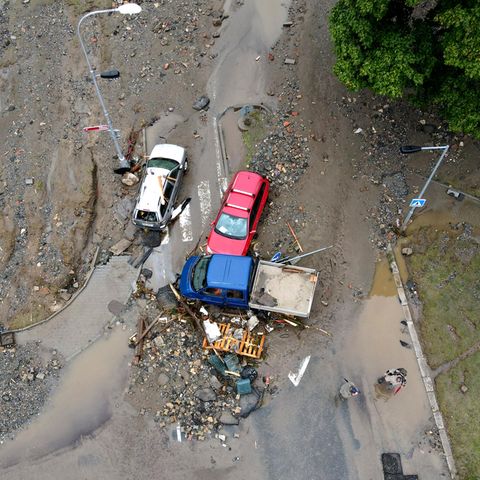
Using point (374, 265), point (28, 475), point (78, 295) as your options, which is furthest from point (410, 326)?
point (28, 475)

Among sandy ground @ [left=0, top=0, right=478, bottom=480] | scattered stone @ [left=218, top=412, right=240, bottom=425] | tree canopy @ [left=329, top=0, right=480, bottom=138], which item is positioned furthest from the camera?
scattered stone @ [left=218, top=412, right=240, bottom=425]

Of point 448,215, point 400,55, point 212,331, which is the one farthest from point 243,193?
point 448,215

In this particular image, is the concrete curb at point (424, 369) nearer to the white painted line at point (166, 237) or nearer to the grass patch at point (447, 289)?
the grass patch at point (447, 289)

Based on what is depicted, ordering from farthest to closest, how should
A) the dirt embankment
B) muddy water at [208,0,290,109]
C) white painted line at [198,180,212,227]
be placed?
muddy water at [208,0,290,109] → white painted line at [198,180,212,227] → the dirt embankment

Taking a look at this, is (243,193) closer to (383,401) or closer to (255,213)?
(255,213)

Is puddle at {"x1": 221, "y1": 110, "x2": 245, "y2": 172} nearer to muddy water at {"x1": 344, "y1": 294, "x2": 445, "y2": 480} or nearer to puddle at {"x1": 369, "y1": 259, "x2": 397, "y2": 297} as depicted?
puddle at {"x1": 369, "y1": 259, "x2": 397, "y2": 297}

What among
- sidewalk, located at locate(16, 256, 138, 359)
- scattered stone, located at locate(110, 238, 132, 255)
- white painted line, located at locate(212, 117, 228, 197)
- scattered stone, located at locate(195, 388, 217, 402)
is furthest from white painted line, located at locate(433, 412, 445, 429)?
scattered stone, located at locate(110, 238, 132, 255)
